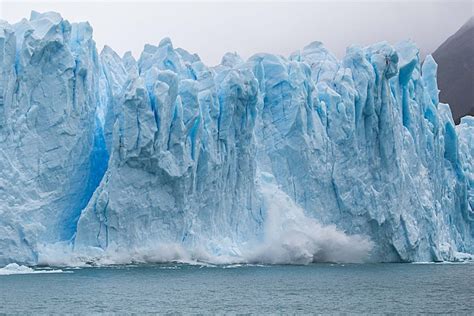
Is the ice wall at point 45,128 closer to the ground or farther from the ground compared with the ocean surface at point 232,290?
farther from the ground

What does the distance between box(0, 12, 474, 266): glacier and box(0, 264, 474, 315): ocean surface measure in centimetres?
147

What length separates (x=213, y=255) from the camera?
27891mm

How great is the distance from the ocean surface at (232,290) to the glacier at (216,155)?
4.82ft

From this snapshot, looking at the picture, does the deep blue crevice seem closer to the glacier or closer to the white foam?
the glacier

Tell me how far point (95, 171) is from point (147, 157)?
2.48 meters

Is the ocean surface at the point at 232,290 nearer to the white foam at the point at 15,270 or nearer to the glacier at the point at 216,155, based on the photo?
the white foam at the point at 15,270

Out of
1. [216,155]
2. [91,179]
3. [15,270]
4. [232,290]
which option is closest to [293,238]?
[216,155]

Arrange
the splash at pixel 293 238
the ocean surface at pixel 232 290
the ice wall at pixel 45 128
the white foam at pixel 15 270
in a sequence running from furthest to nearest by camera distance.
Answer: the splash at pixel 293 238, the ice wall at pixel 45 128, the white foam at pixel 15 270, the ocean surface at pixel 232 290

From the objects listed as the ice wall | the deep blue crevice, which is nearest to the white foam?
the ice wall

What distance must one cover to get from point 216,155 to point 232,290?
804 cm

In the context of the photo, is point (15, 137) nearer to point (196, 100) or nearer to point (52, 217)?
point (52, 217)

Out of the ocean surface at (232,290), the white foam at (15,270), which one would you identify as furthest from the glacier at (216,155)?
the ocean surface at (232,290)

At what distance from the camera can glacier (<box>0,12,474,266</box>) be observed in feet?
83.1

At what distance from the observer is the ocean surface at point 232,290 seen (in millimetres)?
17547
